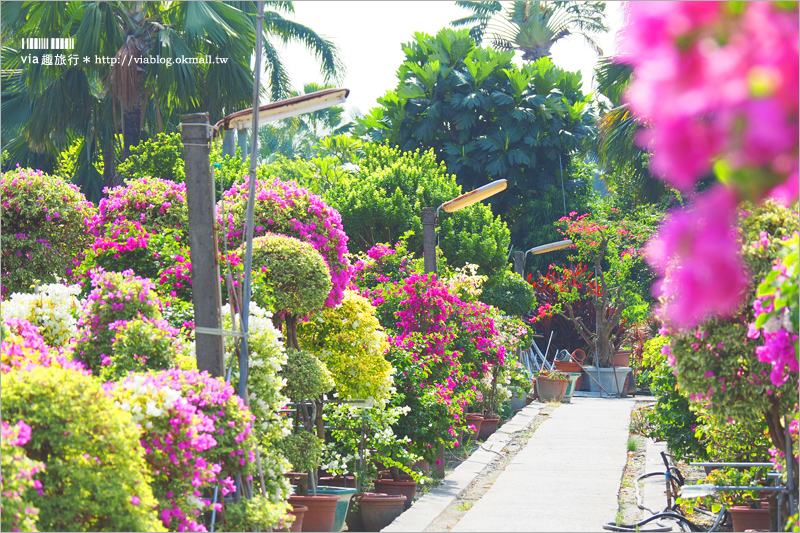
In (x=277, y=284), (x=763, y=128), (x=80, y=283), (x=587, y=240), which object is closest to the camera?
(x=763, y=128)

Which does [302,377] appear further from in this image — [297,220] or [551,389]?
[551,389]

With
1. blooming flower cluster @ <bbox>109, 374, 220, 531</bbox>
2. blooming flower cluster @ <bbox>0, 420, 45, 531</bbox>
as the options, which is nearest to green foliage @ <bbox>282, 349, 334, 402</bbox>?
blooming flower cluster @ <bbox>109, 374, 220, 531</bbox>

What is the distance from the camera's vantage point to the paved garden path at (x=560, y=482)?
8727 millimetres

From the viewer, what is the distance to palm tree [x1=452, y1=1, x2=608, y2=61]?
36344mm

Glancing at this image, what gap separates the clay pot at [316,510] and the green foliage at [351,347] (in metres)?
1.42

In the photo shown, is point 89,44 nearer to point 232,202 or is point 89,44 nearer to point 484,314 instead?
point 232,202

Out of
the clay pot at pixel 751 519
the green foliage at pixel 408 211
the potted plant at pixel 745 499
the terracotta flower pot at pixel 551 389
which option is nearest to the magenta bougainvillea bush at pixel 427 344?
the potted plant at pixel 745 499

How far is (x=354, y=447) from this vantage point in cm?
939

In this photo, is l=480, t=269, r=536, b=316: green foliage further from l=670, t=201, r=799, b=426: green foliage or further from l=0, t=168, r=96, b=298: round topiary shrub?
l=670, t=201, r=799, b=426: green foliage

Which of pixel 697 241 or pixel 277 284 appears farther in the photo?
pixel 277 284

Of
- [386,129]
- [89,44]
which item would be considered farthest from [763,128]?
[386,129]

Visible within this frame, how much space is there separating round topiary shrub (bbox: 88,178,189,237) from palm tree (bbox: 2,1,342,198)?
227 inches

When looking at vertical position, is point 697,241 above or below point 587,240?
below

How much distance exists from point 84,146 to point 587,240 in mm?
14545
